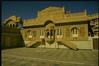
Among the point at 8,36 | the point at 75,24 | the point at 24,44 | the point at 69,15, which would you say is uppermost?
the point at 69,15

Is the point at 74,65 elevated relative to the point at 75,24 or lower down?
lower down

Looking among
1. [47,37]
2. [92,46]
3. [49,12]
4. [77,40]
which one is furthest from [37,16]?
[92,46]

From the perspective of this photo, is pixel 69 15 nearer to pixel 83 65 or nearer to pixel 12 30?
pixel 12 30

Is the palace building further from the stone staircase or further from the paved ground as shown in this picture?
the paved ground

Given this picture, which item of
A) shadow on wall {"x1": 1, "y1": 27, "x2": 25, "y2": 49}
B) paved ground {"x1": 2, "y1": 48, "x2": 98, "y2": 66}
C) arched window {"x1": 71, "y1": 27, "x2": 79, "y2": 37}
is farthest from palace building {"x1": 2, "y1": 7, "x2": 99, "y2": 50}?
paved ground {"x1": 2, "y1": 48, "x2": 98, "y2": 66}

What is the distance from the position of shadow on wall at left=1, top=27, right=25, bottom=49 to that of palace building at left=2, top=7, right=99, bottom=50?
133cm

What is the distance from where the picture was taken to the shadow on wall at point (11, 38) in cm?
2889

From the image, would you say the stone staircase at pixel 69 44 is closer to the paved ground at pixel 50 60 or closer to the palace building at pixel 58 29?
the palace building at pixel 58 29

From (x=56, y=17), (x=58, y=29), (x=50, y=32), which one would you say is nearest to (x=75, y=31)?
(x=58, y=29)

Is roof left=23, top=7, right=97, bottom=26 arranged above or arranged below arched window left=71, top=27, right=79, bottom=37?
above

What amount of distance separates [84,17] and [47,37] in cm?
845

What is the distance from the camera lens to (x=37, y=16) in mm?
31484

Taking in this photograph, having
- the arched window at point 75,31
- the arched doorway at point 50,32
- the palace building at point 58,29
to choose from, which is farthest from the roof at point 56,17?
the arched window at point 75,31

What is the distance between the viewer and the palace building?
81.8ft
